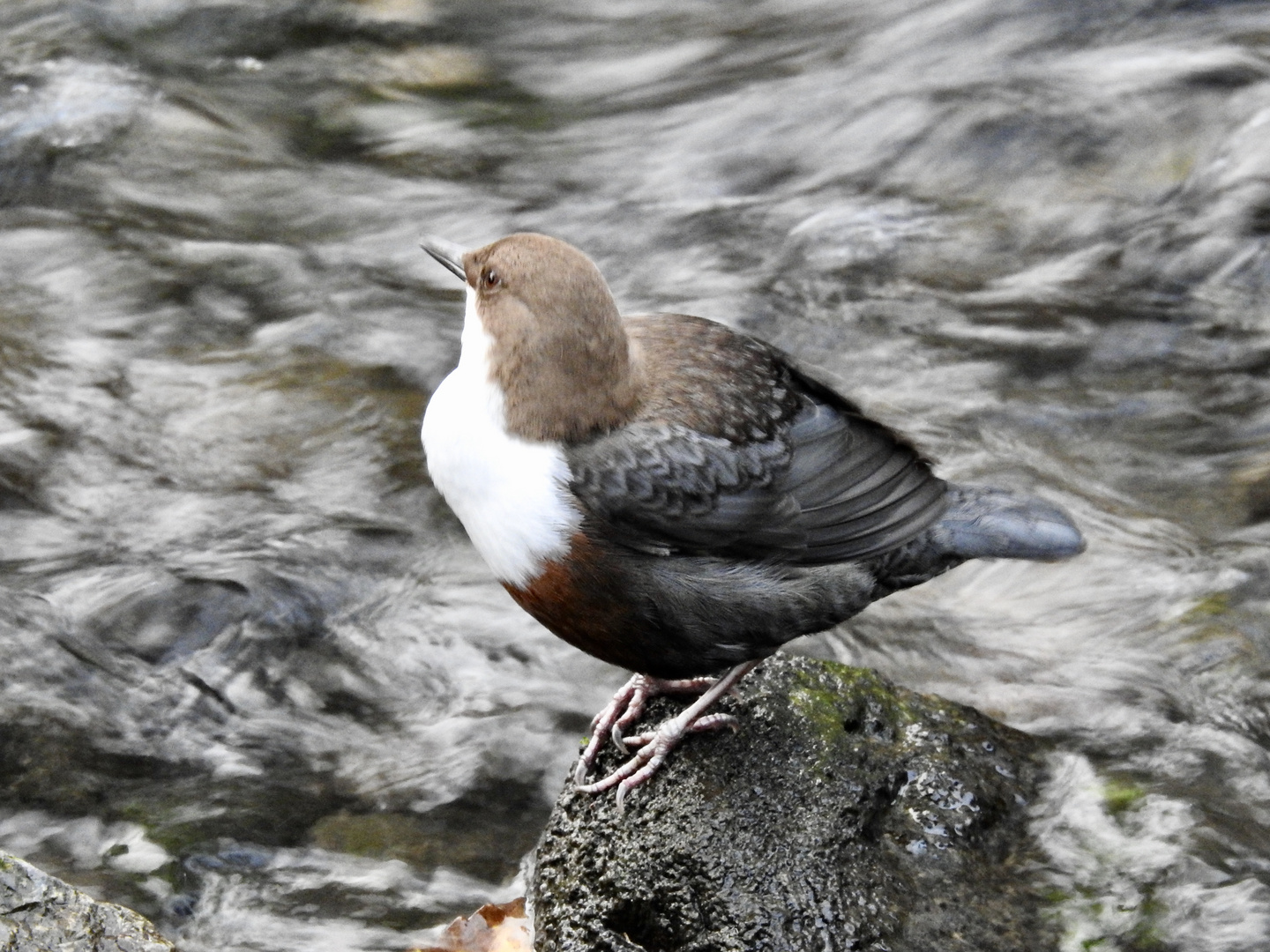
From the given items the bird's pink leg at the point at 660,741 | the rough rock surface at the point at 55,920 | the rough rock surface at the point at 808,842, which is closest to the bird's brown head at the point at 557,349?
the bird's pink leg at the point at 660,741

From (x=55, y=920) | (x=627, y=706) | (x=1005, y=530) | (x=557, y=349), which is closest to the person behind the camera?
(x=55, y=920)

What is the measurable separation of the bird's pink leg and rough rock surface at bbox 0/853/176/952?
1092mm

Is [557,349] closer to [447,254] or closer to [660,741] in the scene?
[447,254]

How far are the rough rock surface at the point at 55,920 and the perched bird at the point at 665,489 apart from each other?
44.7 inches

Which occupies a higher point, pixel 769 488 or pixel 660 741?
pixel 769 488

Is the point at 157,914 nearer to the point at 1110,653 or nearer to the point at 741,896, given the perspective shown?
Result: the point at 741,896

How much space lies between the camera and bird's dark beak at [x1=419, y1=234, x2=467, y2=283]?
3.76 m

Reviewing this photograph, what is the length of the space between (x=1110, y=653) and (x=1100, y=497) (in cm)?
97

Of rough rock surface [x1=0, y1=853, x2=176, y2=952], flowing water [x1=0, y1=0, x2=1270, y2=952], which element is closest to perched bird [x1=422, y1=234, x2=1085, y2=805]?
flowing water [x1=0, y1=0, x2=1270, y2=952]

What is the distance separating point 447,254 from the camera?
12.6 feet

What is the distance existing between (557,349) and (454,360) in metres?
3.53

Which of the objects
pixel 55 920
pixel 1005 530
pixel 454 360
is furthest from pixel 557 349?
pixel 454 360

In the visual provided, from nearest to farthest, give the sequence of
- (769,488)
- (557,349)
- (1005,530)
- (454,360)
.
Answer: (557,349) → (769,488) → (1005,530) → (454,360)

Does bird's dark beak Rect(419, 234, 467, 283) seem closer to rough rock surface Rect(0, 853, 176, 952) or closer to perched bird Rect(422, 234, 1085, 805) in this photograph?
perched bird Rect(422, 234, 1085, 805)
